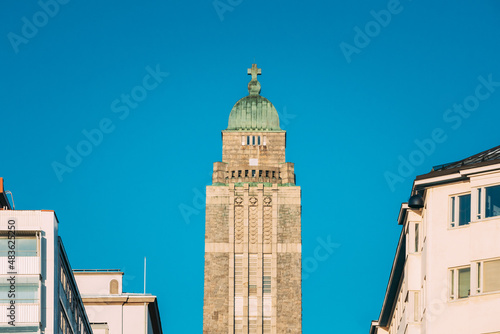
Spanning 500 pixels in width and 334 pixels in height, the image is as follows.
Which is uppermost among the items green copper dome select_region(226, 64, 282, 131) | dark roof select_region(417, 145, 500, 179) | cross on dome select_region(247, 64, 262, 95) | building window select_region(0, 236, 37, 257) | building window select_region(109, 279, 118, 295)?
cross on dome select_region(247, 64, 262, 95)

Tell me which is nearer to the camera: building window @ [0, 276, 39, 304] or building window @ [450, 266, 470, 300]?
building window @ [450, 266, 470, 300]

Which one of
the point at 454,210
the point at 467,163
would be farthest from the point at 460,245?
the point at 467,163

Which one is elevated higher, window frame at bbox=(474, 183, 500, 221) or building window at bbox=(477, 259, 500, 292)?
window frame at bbox=(474, 183, 500, 221)

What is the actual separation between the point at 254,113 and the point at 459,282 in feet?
411

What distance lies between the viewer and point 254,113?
178250mm

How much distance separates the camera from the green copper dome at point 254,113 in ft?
583

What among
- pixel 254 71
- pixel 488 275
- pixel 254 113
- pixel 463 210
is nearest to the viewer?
pixel 488 275

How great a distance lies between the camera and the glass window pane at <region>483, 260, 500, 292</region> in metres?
51.3

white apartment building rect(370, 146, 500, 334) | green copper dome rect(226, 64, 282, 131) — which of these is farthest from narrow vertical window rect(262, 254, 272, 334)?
white apartment building rect(370, 146, 500, 334)

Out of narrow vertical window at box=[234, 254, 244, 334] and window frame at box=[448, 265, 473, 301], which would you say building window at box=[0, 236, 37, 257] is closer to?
window frame at box=[448, 265, 473, 301]

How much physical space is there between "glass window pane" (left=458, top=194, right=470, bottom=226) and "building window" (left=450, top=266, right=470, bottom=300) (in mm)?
1660

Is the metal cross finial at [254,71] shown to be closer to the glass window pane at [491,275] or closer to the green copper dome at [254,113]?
the green copper dome at [254,113]

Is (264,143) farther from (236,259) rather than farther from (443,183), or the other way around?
(443,183)

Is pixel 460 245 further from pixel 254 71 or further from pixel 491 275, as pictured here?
pixel 254 71
